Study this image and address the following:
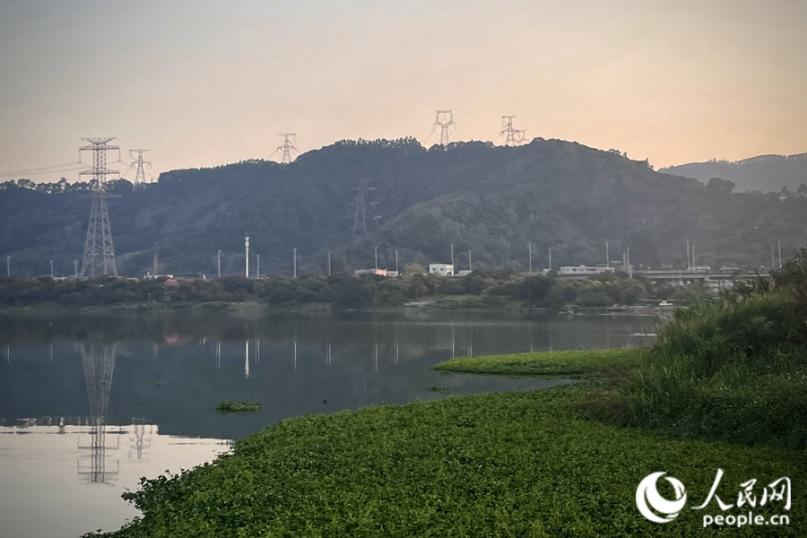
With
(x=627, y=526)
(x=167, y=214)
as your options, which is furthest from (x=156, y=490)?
(x=167, y=214)

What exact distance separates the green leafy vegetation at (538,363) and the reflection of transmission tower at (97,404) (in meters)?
8.75

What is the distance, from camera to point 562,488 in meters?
9.50

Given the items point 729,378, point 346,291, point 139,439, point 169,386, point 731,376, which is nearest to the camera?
point 729,378

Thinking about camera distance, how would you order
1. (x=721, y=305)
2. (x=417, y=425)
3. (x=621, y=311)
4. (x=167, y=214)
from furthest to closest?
(x=167, y=214), (x=621, y=311), (x=721, y=305), (x=417, y=425)

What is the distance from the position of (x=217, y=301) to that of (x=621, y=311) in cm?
3611

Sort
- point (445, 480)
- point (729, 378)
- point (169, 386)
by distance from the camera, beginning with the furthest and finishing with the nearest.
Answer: point (169, 386) → point (729, 378) → point (445, 480)

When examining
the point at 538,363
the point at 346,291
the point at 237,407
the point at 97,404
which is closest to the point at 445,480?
the point at 237,407

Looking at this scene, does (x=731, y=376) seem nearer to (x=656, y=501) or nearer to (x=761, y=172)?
(x=656, y=501)

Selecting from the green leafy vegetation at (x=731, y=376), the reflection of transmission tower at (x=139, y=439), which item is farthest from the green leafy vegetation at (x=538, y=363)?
the reflection of transmission tower at (x=139, y=439)

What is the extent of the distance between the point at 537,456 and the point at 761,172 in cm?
17710

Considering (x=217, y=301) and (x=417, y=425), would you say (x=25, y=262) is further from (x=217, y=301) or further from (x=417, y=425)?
(x=417, y=425)

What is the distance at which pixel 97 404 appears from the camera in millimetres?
20219

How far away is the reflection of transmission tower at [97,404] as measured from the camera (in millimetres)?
13281

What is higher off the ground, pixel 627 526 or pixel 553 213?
pixel 553 213
